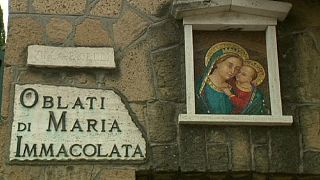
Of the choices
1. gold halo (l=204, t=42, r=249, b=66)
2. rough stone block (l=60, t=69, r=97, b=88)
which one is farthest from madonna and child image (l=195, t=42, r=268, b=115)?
rough stone block (l=60, t=69, r=97, b=88)

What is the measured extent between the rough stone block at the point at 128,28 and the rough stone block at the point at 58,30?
35cm

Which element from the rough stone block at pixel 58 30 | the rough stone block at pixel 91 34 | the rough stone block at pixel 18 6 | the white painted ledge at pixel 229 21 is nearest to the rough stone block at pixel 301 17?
the white painted ledge at pixel 229 21

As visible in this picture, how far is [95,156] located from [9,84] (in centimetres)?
80

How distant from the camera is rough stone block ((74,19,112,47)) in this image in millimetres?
4652

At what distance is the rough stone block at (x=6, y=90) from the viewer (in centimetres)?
440

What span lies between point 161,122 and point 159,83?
11.6 inches

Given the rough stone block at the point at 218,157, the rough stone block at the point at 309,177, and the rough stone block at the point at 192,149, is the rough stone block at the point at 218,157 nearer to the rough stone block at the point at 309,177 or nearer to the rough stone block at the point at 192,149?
the rough stone block at the point at 192,149

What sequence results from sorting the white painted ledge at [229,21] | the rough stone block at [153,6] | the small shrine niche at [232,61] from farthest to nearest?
the rough stone block at [153,6]
the white painted ledge at [229,21]
the small shrine niche at [232,61]

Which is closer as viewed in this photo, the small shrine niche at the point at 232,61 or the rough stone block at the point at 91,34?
the small shrine niche at the point at 232,61

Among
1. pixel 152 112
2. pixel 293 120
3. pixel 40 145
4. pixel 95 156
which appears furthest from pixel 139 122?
pixel 293 120

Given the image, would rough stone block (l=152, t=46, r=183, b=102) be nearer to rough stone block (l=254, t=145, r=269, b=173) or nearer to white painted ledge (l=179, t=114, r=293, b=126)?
white painted ledge (l=179, t=114, r=293, b=126)

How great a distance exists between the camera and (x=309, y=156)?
442 cm

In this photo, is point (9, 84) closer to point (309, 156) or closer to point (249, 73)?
point (249, 73)

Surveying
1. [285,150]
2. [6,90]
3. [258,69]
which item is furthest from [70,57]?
[285,150]
